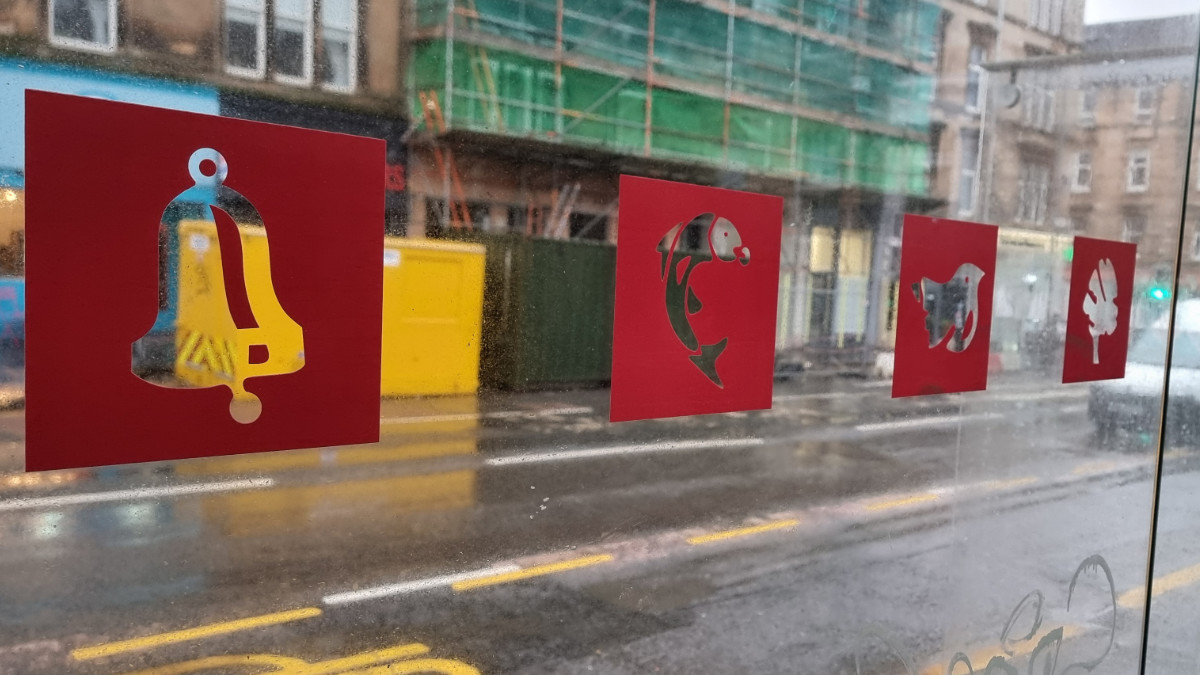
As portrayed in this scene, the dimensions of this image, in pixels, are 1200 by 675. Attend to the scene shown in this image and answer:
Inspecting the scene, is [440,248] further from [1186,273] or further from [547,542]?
[1186,273]

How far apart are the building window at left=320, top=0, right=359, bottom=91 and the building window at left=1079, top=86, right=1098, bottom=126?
8.10ft

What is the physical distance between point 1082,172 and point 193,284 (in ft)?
9.00

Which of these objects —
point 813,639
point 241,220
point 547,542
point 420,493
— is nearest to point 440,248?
point 241,220

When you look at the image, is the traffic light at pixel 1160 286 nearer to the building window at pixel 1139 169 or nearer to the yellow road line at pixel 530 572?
the building window at pixel 1139 169

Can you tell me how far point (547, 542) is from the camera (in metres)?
1.92

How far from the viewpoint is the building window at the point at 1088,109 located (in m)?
2.79

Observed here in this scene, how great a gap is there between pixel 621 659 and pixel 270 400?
48.1 inches

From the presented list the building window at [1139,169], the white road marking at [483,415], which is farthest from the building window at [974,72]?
the white road marking at [483,415]

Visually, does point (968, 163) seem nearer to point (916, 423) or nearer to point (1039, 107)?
point (1039, 107)

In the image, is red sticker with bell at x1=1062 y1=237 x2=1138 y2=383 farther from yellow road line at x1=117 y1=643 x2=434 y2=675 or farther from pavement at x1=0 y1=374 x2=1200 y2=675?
yellow road line at x1=117 y1=643 x2=434 y2=675

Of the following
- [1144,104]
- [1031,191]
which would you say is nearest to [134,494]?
[1031,191]

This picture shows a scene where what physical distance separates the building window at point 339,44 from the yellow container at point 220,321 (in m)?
0.29

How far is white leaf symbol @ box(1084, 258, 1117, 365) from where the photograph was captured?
9.25 feet

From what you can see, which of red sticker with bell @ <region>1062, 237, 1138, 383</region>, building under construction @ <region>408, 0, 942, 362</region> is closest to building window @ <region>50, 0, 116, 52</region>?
building under construction @ <region>408, 0, 942, 362</region>
